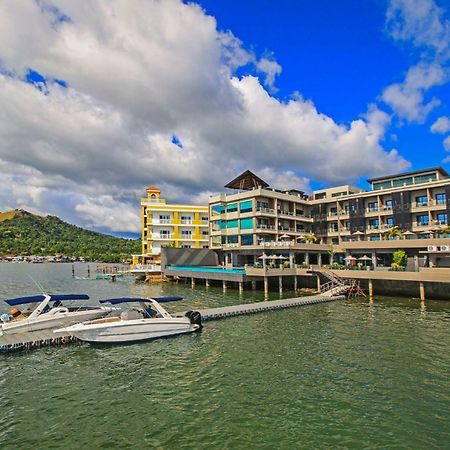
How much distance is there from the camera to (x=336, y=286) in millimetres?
39188

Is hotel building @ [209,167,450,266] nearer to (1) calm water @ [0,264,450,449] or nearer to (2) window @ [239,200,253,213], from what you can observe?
(2) window @ [239,200,253,213]

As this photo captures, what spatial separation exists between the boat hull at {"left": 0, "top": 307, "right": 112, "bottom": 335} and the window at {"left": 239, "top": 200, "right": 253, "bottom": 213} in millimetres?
34111

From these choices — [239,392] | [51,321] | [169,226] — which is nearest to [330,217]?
[169,226]

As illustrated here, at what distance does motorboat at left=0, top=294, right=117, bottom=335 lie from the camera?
2067 cm

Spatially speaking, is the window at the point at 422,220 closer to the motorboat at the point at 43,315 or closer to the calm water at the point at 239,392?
the calm water at the point at 239,392

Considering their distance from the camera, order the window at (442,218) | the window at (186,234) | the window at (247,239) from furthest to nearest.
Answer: the window at (186,234) < the window at (247,239) < the window at (442,218)

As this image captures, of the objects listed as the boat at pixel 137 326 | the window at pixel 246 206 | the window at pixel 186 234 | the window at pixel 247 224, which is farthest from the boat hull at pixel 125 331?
the window at pixel 186 234

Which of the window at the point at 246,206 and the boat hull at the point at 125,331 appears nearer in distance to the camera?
the boat hull at the point at 125,331

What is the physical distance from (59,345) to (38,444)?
10.6 meters

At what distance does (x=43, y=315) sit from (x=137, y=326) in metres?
6.46

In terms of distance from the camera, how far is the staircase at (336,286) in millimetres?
37562

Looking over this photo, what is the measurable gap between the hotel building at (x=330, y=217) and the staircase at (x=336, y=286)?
5.37 meters

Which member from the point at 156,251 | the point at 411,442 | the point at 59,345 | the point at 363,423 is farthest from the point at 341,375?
the point at 156,251

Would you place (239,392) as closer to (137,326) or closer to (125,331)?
(137,326)
